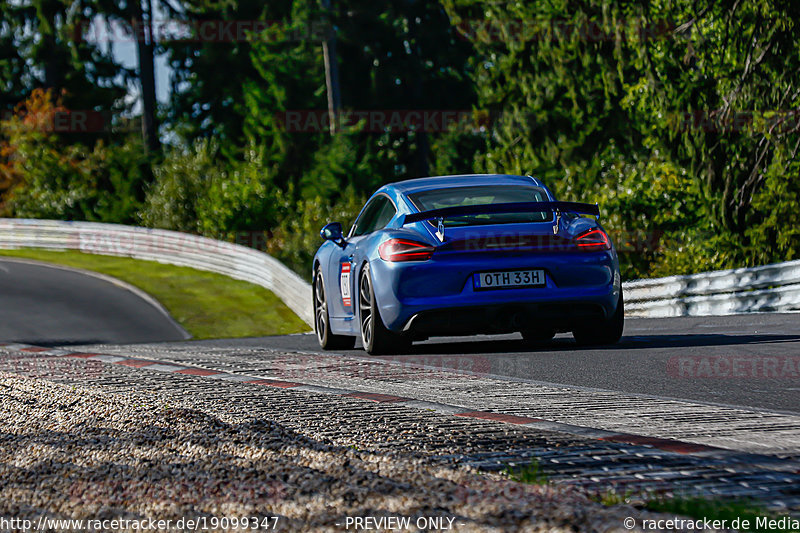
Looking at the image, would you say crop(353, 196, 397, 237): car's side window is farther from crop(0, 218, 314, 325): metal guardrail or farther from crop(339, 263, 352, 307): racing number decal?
crop(0, 218, 314, 325): metal guardrail

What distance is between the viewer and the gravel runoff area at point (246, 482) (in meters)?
3.44

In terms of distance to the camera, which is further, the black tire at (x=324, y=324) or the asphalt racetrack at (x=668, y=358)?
the black tire at (x=324, y=324)

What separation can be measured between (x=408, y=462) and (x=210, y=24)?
5759cm

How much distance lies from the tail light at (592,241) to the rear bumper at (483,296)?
0.07 meters

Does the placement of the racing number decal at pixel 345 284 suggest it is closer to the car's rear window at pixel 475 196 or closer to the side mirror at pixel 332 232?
the side mirror at pixel 332 232

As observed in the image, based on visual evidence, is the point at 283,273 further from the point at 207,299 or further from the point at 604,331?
the point at 604,331

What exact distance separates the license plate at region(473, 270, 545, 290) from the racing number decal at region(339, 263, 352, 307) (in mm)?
1685

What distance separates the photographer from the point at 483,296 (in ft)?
30.4

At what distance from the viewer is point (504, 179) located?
35.0 ft

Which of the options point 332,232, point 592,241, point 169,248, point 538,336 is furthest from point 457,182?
point 169,248

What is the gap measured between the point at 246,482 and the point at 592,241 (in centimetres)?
591

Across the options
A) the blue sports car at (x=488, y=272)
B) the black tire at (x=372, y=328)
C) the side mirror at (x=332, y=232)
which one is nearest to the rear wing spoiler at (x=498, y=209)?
the blue sports car at (x=488, y=272)

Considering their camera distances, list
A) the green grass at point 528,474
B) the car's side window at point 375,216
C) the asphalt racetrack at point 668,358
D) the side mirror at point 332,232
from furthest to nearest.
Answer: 1. the side mirror at point 332,232
2. the car's side window at point 375,216
3. the asphalt racetrack at point 668,358
4. the green grass at point 528,474

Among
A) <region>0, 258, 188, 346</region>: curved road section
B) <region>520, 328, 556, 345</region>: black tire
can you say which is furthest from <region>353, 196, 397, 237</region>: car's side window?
<region>0, 258, 188, 346</region>: curved road section
